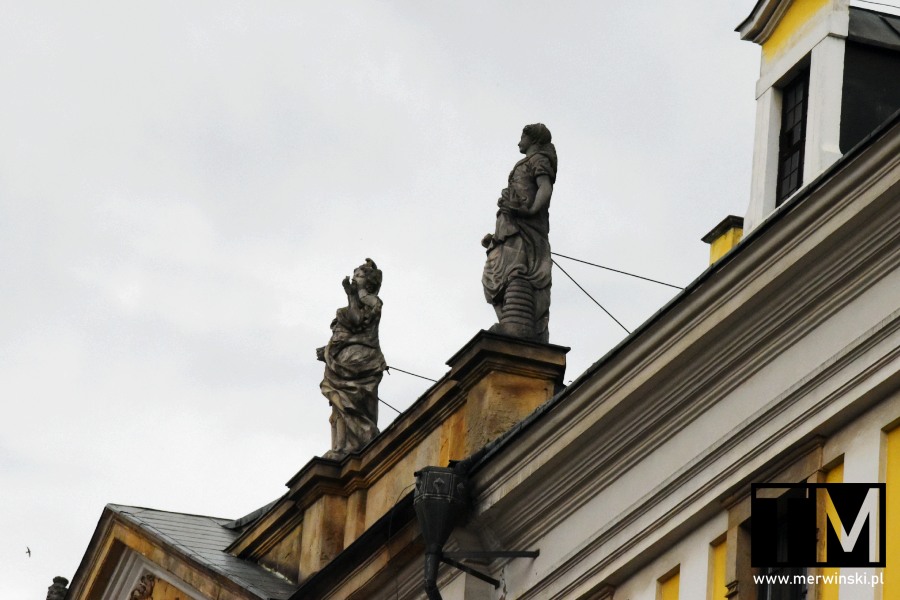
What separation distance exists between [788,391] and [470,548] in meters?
5.31

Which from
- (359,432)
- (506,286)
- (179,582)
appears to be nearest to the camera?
(506,286)

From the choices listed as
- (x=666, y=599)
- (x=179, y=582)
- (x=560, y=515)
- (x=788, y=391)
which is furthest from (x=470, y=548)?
(x=179, y=582)

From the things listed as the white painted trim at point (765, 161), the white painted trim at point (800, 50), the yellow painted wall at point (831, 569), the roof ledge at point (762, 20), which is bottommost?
the yellow painted wall at point (831, 569)

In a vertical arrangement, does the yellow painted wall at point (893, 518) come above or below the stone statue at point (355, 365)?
below

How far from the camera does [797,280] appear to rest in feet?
66.0

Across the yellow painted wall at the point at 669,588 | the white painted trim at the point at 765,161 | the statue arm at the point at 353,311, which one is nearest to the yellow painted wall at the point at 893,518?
the yellow painted wall at the point at 669,588

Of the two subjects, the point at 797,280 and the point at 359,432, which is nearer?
the point at 797,280

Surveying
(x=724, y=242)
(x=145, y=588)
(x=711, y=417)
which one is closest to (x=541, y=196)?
(x=724, y=242)

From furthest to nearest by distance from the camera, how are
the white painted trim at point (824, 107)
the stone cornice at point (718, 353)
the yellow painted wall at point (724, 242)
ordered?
the yellow painted wall at point (724, 242), the white painted trim at point (824, 107), the stone cornice at point (718, 353)

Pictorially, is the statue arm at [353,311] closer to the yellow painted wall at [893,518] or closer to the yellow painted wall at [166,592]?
the yellow painted wall at [166,592]

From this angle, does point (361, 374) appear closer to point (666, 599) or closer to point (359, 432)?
point (359, 432)

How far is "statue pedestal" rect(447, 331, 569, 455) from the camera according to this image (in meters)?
25.8

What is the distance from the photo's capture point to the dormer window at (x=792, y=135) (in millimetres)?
23797

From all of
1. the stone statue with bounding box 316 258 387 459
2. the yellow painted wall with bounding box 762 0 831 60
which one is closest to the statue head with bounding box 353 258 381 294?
the stone statue with bounding box 316 258 387 459
